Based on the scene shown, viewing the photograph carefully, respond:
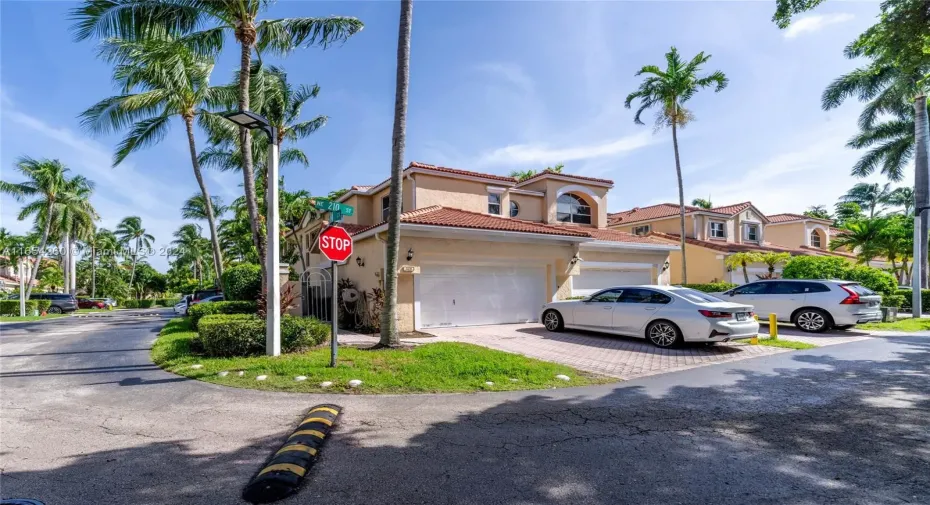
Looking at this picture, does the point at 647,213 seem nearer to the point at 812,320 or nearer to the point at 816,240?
the point at 816,240

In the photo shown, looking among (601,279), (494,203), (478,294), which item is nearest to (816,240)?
(601,279)

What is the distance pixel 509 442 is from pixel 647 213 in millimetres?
29907

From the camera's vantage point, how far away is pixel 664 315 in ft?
32.9

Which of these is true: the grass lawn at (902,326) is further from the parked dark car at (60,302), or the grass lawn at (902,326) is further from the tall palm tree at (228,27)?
the parked dark car at (60,302)

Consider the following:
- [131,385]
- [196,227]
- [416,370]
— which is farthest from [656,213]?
[196,227]

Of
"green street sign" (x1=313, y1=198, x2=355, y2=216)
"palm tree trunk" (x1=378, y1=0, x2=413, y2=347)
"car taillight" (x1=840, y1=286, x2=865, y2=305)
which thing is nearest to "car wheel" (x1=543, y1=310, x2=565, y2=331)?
"palm tree trunk" (x1=378, y1=0, x2=413, y2=347)

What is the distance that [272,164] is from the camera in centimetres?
891

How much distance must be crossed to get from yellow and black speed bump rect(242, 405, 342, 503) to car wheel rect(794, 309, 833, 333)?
13831 mm

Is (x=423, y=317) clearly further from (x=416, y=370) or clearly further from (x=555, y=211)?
(x=555, y=211)

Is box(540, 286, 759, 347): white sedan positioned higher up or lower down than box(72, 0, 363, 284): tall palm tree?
lower down

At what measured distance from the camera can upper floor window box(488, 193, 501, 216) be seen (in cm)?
1822

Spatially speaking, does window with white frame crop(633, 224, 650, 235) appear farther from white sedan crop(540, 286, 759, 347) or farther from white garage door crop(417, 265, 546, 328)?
white sedan crop(540, 286, 759, 347)

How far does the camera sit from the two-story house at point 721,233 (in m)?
26.1

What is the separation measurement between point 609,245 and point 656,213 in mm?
14417
